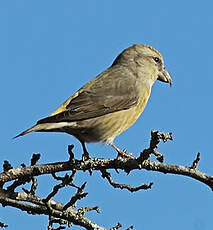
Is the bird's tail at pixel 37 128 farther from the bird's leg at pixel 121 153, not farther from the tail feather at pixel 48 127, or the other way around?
the bird's leg at pixel 121 153

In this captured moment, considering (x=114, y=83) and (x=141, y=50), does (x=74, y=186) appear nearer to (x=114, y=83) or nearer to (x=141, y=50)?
(x=114, y=83)

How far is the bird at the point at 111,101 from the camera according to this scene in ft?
19.6

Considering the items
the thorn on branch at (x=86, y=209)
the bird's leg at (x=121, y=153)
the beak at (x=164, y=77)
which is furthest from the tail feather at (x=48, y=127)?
the beak at (x=164, y=77)

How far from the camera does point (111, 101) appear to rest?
6.75 m

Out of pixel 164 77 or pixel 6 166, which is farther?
pixel 164 77

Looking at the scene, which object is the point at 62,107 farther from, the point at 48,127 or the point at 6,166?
the point at 6,166

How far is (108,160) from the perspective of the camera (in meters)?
4.47

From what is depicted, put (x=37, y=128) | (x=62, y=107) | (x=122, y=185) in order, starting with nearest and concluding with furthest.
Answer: (x=122, y=185), (x=37, y=128), (x=62, y=107)

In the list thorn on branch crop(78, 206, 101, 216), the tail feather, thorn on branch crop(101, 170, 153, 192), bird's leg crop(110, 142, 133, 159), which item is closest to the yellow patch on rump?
the tail feather

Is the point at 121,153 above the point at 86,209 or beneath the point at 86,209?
above

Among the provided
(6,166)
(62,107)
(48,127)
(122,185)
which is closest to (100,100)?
(62,107)

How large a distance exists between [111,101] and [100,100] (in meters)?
0.17

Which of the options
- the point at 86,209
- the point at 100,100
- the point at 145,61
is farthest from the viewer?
the point at 145,61

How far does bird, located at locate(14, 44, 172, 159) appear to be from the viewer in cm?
596
